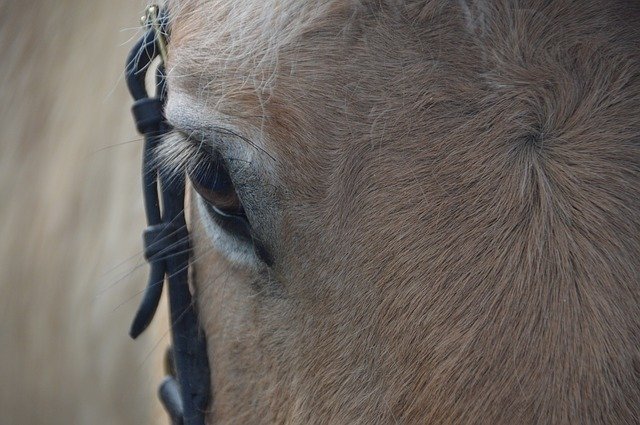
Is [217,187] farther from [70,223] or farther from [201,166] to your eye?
[70,223]

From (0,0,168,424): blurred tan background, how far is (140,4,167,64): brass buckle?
0.69m

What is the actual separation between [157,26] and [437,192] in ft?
2.49

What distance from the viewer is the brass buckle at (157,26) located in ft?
5.22

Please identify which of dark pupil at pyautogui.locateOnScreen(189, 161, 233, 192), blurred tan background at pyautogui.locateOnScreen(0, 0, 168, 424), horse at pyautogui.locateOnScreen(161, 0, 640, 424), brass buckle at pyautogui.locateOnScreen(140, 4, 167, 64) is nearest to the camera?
horse at pyautogui.locateOnScreen(161, 0, 640, 424)

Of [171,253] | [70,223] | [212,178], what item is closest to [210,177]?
[212,178]

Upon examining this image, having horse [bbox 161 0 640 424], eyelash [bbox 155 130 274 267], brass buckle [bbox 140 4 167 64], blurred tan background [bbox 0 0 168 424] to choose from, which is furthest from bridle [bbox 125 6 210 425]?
blurred tan background [bbox 0 0 168 424]

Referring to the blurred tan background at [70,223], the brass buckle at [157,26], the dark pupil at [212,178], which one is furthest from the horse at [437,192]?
the blurred tan background at [70,223]

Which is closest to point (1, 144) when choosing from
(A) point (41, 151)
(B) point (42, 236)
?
(A) point (41, 151)

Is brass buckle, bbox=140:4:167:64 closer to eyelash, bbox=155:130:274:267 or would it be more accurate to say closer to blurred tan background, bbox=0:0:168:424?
eyelash, bbox=155:130:274:267

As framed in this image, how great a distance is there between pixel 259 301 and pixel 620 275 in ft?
2.10

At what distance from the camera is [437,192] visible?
1.17 metres

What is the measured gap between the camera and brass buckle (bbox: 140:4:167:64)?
1.59 meters

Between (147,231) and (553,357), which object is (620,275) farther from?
(147,231)

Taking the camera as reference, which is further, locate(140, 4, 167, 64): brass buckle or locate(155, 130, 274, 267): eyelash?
locate(140, 4, 167, 64): brass buckle
